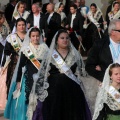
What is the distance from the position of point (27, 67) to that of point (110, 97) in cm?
188

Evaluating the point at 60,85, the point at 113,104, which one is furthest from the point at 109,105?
the point at 60,85

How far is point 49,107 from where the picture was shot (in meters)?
5.87

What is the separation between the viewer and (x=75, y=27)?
→ 11.3 metres

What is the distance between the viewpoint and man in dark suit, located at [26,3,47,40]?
33.8 ft

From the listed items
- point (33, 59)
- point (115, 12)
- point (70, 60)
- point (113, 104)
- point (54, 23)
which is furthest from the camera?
point (115, 12)

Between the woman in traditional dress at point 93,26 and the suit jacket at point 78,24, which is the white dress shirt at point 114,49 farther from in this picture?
the woman in traditional dress at point 93,26

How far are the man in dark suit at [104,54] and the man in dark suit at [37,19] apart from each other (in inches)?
195

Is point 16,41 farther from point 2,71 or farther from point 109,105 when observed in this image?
point 109,105

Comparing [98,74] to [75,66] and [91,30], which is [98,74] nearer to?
[75,66]

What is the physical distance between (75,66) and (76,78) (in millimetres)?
154

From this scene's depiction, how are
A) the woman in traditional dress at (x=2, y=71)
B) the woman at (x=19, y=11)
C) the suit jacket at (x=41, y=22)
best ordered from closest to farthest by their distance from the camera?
the woman in traditional dress at (x=2, y=71), the woman at (x=19, y=11), the suit jacket at (x=41, y=22)

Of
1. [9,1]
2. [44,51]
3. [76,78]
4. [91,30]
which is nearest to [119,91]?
[76,78]

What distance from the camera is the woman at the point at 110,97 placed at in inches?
189

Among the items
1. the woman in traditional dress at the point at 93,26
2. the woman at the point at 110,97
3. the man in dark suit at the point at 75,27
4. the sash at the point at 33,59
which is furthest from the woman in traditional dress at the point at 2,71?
the woman in traditional dress at the point at 93,26
